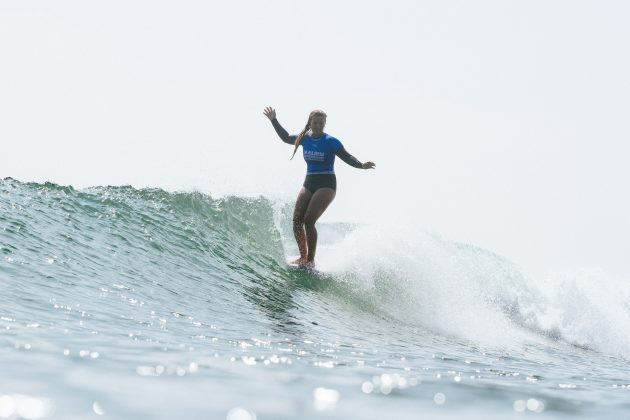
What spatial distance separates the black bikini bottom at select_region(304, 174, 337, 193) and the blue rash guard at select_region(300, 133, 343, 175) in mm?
61

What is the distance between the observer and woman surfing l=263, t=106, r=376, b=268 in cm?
988

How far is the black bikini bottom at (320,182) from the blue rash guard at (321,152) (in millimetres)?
61

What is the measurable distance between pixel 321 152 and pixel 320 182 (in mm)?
459

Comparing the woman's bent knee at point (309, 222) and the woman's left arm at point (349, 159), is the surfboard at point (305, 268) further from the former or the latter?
the woman's left arm at point (349, 159)

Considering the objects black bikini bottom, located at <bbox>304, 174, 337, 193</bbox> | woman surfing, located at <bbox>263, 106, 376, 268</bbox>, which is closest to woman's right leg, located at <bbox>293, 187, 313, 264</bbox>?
woman surfing, located at <bbox>263, 106, 376, 268</bbox>

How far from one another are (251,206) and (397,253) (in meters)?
3.78

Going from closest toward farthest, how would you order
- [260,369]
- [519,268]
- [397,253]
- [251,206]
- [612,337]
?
[260,369] → [397,253] → [612,337] → [251,206] → [519,268]

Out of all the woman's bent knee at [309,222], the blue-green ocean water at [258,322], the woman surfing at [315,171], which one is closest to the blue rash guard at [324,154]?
the woman surfing at [315,171]

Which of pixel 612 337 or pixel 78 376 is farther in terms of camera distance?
pixel 612 337

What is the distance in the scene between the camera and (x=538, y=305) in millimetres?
13781

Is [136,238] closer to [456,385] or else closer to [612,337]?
[456,385]

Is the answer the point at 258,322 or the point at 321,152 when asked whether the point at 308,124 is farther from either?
the point at 258,322

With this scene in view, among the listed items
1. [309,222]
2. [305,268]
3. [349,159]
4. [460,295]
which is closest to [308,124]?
[349,159]

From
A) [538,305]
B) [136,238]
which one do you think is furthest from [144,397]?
[538,305]
